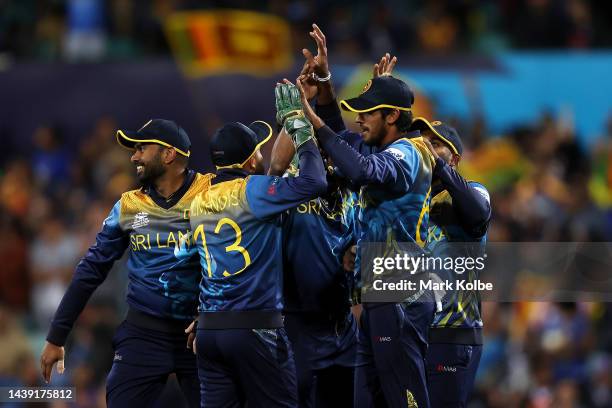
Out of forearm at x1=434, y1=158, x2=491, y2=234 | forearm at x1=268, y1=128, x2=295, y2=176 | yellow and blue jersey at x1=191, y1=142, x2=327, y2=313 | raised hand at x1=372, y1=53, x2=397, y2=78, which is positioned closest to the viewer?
yellow and blue jersey at x1=191, y1=142, x2=327, y2=313

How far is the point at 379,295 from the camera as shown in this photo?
24.8 feet

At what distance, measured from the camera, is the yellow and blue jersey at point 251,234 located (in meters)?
7.36

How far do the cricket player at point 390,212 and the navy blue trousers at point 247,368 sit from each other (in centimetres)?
49

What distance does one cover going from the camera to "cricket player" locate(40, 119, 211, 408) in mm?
8023

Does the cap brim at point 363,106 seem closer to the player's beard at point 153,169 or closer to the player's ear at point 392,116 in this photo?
the player's ear at point 392,116

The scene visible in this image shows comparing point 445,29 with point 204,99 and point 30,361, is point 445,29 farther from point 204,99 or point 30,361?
point 30,361

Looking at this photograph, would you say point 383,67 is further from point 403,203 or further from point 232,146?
point 232,146

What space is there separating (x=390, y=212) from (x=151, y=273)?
1.49 metres

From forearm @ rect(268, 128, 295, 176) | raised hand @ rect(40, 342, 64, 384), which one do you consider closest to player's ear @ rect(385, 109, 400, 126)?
forearm @ rect(268, 128, 295, 176)

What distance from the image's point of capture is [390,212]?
7.61m

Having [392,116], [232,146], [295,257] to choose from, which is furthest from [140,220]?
[392,116]

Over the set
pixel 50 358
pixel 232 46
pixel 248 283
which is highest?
pixel 232 46

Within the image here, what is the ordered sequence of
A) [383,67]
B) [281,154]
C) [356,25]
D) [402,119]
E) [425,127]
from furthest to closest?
[356,25] → [383,67] → [425,127] → [281,154] → [402,119]

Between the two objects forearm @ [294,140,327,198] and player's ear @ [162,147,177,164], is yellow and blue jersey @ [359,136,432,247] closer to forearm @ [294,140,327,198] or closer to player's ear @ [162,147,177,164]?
forearm @ [294,140,327,198]
